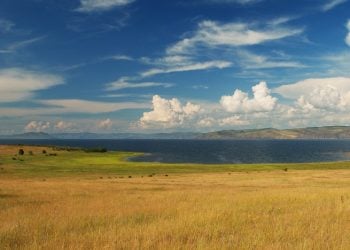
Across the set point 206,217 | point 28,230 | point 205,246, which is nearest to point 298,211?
point 206,217

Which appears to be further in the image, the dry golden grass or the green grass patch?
the green grass patch

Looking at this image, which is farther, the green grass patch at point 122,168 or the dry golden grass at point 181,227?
the green grass patch at point 122,168

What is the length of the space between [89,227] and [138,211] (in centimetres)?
463

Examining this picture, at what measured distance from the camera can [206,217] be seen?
17.1 m

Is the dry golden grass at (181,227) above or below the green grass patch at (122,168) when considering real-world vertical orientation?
above

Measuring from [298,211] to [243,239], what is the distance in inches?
297

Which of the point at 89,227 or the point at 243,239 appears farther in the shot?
the point at 89,227

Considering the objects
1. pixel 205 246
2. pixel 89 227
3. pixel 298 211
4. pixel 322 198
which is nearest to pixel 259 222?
pixel 298 211

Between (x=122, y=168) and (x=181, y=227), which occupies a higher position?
(x=181, y=227)

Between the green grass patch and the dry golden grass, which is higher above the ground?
the dry golden grass

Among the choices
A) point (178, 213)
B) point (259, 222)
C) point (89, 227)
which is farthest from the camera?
point (178, 213)

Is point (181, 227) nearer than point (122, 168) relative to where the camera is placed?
Yes

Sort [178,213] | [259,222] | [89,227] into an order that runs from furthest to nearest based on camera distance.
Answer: [178,213], [259,222], [89,227]

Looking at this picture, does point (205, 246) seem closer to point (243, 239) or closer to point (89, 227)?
point (243, 239)
